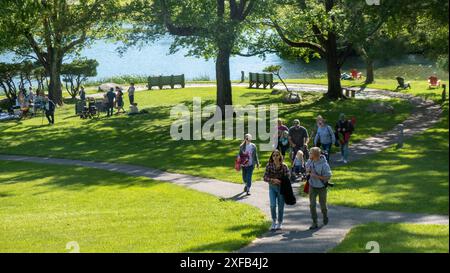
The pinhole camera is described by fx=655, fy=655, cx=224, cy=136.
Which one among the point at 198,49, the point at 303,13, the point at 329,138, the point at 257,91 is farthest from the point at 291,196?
the point at 257,91

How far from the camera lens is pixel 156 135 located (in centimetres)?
3156

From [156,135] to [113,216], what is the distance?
1463 centimetres

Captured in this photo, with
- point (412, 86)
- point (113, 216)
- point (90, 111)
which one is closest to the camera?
point (113, 216)

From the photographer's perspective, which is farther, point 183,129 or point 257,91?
point 257,91

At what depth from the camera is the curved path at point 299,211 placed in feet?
42.8

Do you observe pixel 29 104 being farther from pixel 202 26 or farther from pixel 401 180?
pixel 401 180

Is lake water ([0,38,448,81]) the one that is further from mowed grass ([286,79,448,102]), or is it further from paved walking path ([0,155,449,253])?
paved walking path ([0,155,449,253])

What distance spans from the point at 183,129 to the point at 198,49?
4.00 meters

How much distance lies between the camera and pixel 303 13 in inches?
1406

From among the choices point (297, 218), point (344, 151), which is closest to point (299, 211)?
point (297, 218)

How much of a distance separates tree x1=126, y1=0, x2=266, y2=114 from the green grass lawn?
1771 centimetres

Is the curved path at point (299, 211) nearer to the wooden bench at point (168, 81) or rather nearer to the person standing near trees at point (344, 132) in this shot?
the person standing near trees at point (344, 132)

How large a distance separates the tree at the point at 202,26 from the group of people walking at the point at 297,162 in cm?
944
